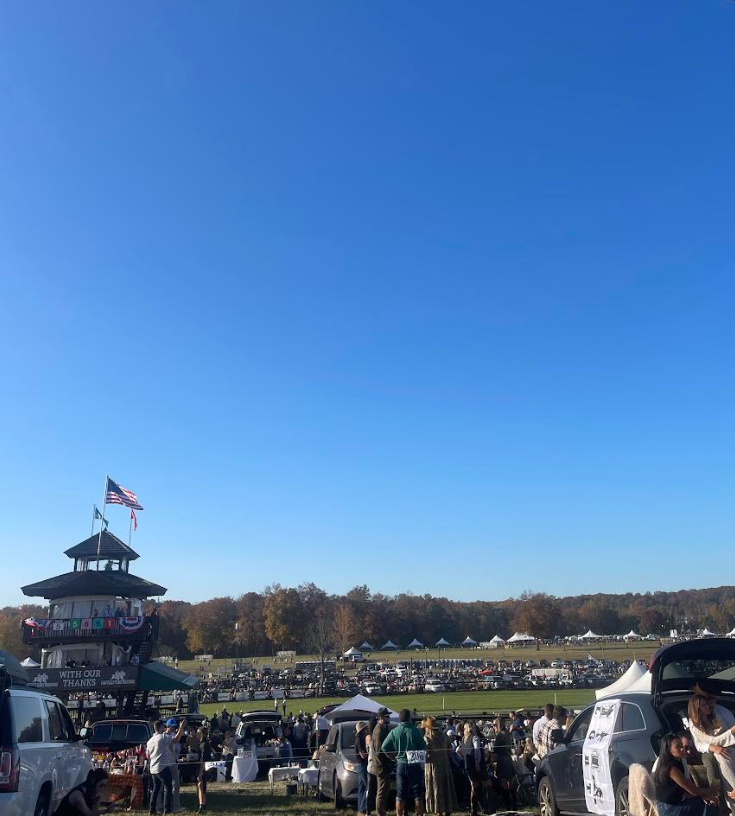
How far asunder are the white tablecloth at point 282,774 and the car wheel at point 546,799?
8081 millimetres

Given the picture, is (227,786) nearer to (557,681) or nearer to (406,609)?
(557,681)

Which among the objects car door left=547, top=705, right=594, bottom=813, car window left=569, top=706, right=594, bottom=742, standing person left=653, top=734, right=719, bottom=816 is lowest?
car door left=547, top=705, right=594, bottom=813

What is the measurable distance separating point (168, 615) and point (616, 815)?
407ft

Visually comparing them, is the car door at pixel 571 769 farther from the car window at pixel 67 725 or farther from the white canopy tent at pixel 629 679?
the white canopy tent at pixel 629 679

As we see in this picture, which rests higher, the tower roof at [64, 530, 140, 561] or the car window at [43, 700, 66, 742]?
the tower roof at [64, 530, 140, 561]

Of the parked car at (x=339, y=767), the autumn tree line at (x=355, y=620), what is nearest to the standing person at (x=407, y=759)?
the parked car at (x=339, y=767)

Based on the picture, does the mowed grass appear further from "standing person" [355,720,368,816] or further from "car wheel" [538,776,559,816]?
"car wheel" [538,776,559,816]

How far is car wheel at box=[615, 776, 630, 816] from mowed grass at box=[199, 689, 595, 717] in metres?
27.2

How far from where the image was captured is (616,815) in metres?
8.42

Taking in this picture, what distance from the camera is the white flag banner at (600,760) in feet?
28.4

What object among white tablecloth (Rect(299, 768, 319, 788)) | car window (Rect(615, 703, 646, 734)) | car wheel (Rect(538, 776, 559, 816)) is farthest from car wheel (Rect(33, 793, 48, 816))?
white tablecloth (Rect(299, 768, 319, 788))

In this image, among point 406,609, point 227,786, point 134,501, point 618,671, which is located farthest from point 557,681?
point 406,609

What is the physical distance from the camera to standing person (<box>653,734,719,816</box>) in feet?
19.9

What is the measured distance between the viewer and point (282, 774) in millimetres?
17453
